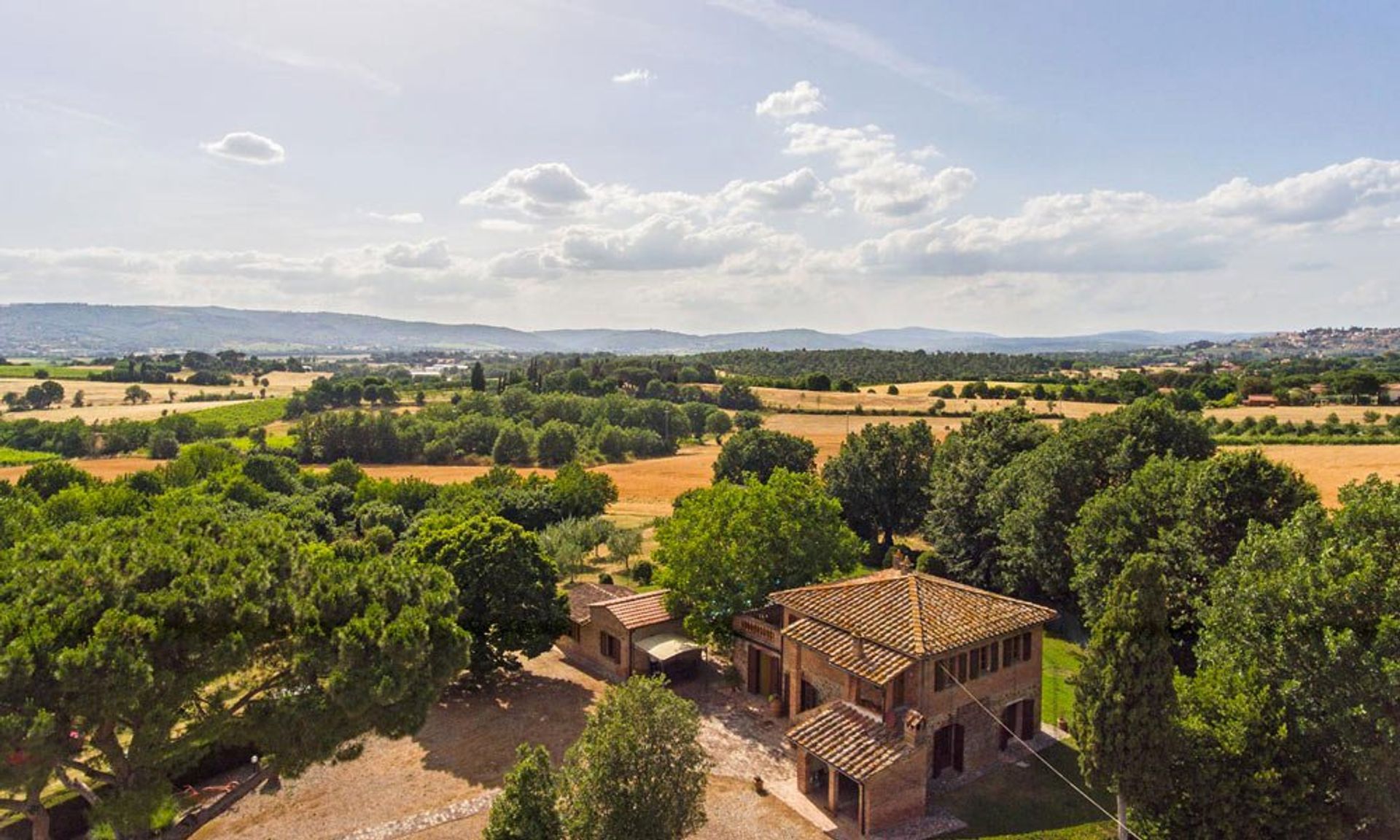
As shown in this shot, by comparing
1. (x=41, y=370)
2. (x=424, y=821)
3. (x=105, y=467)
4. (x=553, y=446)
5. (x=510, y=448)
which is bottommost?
(x=105, y=467)

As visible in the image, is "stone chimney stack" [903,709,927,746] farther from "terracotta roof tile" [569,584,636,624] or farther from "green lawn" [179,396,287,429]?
"green lawn" [179,396,287,429]

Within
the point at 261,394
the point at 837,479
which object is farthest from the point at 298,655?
the point at 261,394

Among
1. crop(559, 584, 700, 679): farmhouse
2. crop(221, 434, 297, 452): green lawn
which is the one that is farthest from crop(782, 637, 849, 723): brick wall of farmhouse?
crop(221, 434, 297, 452): green lawn

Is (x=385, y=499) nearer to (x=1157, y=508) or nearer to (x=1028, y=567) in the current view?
(x=1028, y=567)

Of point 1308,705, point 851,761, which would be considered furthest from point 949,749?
point 1308,705

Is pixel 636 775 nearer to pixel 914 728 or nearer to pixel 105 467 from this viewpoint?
pixel 914 728

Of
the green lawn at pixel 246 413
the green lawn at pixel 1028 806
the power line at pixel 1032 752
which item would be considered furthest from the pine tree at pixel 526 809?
the green lawn at pixel 246 413
